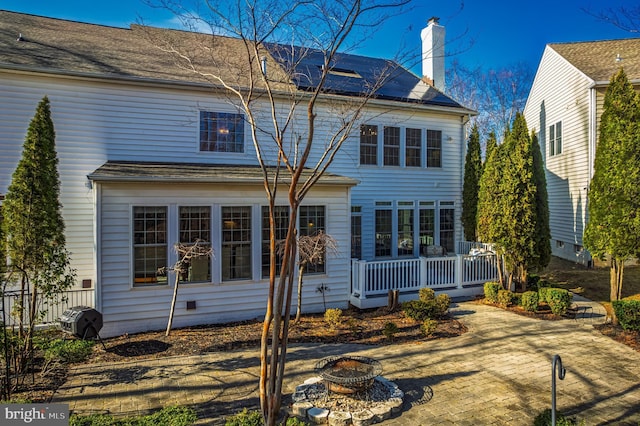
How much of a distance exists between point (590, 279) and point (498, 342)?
25.6ft

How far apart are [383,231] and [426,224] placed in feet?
6.05

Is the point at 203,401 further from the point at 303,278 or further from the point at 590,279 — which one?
the point at 590,279

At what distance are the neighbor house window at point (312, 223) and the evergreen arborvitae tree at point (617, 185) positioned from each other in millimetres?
6422

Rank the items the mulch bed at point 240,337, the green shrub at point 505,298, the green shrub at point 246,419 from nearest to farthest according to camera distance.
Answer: the green shrub at point 246,419, the mulch bed at point 240,337, the green shrub at point 505,298

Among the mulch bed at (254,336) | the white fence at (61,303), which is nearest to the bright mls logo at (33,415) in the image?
the mulch bed at (254,336)

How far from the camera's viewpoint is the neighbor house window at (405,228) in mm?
13844

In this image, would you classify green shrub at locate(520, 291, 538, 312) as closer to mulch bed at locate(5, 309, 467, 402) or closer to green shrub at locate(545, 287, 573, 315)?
green shrub at locate(545, 287, 573, 315)

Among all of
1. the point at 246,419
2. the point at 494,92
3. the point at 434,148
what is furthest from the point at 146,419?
Result: the point at 494,92

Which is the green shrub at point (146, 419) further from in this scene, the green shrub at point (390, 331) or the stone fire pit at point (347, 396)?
the green shrub at point (390, 331)

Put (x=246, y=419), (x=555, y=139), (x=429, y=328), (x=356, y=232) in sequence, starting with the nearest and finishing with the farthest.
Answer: (x=246, y=419)
(x=429, y=328)
(x=356, y=232)
(x=555, y=139)

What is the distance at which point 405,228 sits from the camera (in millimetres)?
13961

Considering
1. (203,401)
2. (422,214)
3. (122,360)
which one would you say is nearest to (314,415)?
(203,401)

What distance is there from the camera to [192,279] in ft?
29.9

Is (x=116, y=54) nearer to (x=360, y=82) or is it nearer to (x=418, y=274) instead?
(x=360, y=82)
